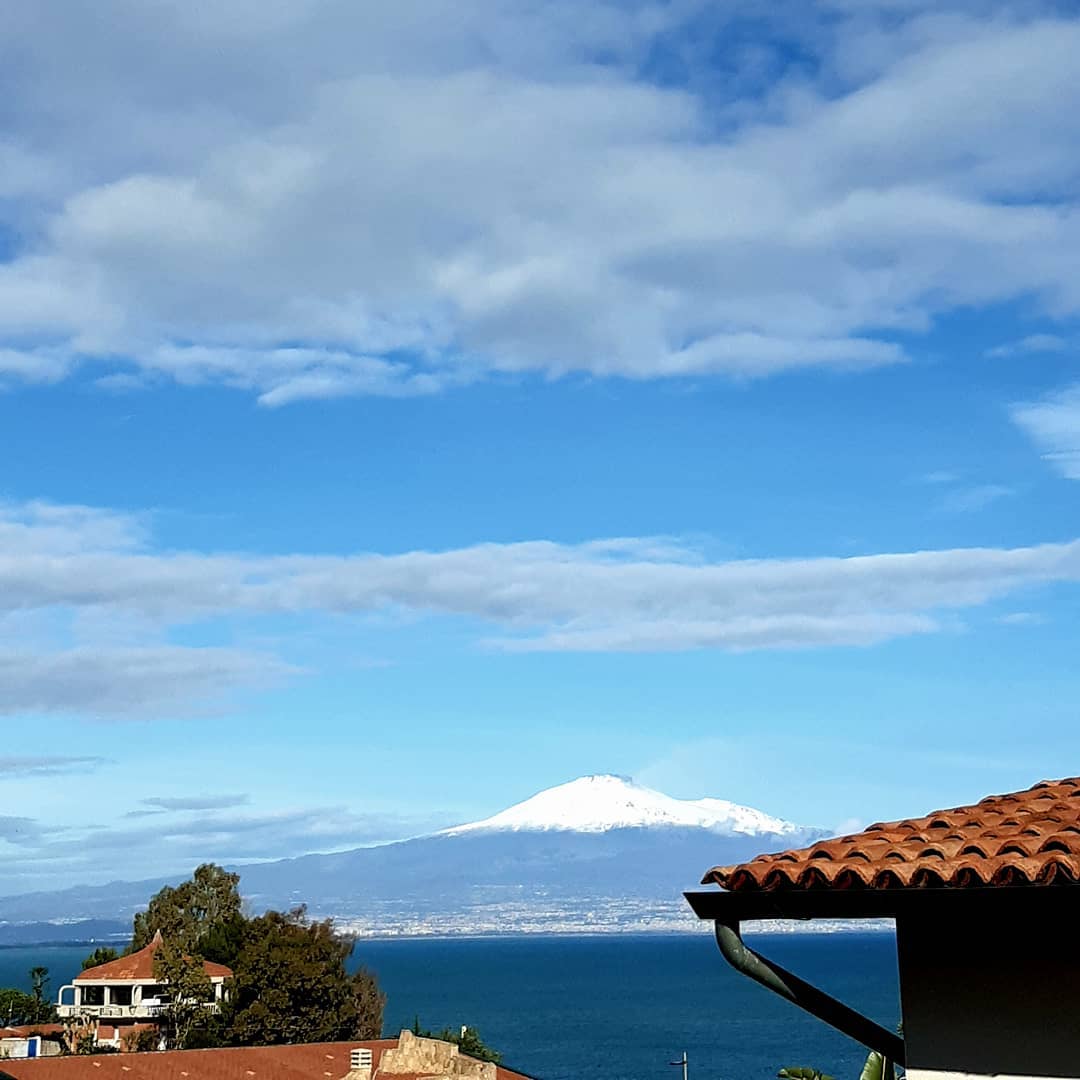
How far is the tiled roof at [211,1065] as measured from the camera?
4112cm

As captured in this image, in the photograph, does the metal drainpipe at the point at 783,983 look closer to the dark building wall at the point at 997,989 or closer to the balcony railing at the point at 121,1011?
the dark building wall at the point at 997,989

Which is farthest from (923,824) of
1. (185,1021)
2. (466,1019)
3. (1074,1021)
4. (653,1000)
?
(653,1000)

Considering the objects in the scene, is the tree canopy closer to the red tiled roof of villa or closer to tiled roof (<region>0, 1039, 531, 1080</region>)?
the red tiled roof of villa

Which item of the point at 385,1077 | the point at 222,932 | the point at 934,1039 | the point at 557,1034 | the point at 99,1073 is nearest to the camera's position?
the point at 934,1039

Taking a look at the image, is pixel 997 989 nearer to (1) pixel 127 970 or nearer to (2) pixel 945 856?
(2) pixel 945 856

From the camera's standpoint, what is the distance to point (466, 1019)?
148 metres

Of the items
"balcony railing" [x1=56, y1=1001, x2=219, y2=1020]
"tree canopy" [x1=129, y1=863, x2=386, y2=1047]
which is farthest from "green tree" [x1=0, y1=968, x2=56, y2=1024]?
"tree canopy" [x1=129, y1=863, x2=386, y2=1047]

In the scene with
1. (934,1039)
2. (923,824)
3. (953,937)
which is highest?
(923,824)

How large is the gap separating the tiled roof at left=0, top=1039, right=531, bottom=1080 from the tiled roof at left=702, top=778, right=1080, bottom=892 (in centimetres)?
3668

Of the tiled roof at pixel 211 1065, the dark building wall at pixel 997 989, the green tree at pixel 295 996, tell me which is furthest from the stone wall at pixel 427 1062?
the dark building wall at pixel 997 989

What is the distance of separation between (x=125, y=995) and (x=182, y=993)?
24.5 feet

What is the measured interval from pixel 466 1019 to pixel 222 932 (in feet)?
269

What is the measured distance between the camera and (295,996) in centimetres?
6219

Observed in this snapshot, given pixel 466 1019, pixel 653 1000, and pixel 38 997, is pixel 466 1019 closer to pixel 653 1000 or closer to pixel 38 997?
pixel 653 1000
